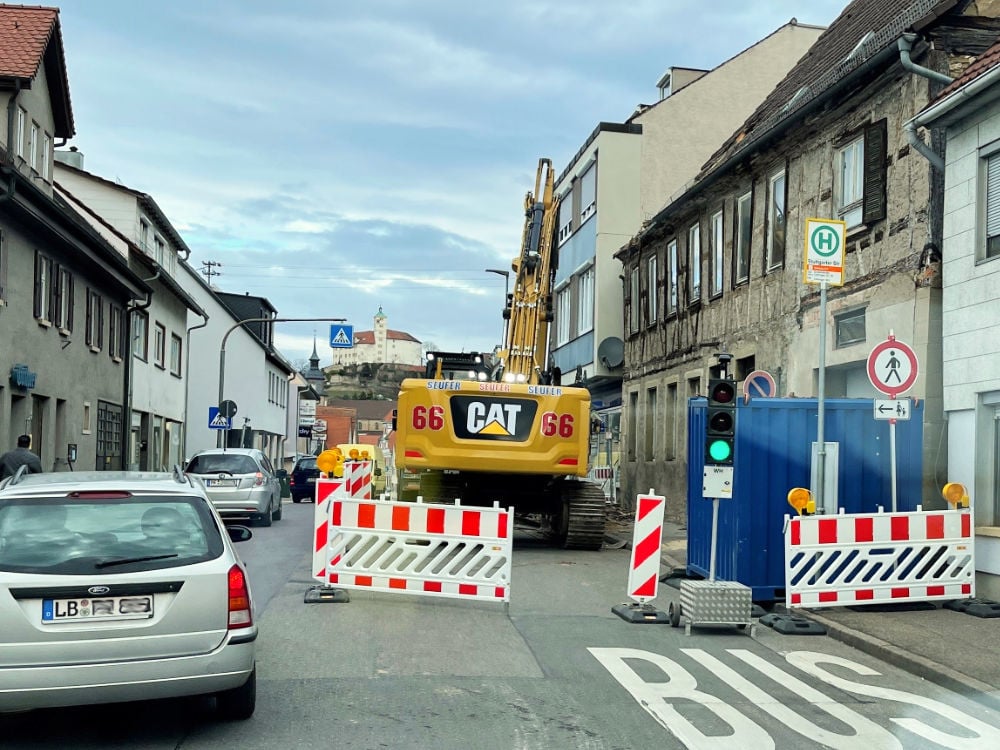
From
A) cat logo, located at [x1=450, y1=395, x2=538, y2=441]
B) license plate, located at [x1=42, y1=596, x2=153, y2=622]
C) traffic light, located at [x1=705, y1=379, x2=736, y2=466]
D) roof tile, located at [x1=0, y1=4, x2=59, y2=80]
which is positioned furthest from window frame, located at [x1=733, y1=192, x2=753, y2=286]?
license plate, located at [x1=42, y1=596, x2=153, y2=622]

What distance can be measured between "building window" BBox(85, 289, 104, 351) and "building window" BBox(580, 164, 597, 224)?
45.6 feet

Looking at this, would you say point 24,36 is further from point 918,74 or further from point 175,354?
point 918,74

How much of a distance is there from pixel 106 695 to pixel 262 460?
1797cm

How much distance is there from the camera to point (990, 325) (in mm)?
12875

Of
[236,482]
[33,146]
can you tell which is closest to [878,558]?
[236,482]

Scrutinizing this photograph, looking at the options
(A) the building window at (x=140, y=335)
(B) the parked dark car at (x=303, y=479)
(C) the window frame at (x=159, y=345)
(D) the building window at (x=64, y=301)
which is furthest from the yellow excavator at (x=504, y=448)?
(C) the window frame at (x=159, y=345)

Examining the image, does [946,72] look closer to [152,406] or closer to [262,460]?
[262,460]

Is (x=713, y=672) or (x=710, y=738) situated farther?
(x=713, y=672)

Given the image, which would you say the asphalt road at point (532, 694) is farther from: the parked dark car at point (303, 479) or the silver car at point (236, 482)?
the parked dark car at point (303, 479)

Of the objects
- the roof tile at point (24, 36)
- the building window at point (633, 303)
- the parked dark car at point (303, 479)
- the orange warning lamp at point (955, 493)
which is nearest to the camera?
the orange warning lamp at point (955, 493)

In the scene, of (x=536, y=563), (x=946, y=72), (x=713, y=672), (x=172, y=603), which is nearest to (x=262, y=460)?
Answer: (x=536, y=563)

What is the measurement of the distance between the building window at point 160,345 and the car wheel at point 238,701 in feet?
105

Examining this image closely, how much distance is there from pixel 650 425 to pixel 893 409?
17954 mm

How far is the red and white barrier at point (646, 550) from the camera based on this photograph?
1139 cm
